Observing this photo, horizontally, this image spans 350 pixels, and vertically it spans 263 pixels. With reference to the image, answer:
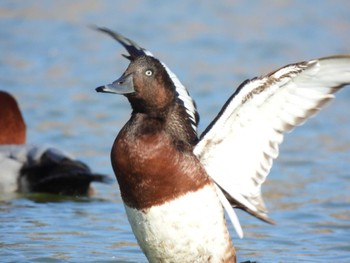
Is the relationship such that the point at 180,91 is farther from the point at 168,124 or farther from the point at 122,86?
the point at 122,86

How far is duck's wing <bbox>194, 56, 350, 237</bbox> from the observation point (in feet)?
18.7

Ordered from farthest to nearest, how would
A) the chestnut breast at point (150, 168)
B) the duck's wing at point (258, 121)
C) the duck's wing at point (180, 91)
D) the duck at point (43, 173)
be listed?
1. the duck at point (43, 173)
2. the duck's wing at point (180, 91)
3. the duck's wing at point (258, 121)
4. the chestnut breast at point (150, 168)

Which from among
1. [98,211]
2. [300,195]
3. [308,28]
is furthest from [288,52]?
[98,211]

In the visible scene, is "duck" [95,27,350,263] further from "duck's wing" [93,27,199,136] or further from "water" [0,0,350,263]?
"water" [0,0,350,263]

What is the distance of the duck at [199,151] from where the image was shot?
559 cm

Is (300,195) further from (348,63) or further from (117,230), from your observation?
(348,63)

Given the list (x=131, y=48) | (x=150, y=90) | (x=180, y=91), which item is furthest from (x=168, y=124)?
(x=131, y=48)

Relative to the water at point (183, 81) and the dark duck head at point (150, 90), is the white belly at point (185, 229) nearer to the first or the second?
the dark duck head at point (150, 90)

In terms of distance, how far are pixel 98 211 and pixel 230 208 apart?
2.48 meters

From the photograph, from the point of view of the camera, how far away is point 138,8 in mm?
16266

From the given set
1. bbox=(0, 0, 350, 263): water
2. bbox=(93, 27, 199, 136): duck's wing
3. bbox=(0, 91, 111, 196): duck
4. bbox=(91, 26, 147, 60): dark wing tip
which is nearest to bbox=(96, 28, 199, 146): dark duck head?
bbox=(93, 27, 199, 136): duck's wing

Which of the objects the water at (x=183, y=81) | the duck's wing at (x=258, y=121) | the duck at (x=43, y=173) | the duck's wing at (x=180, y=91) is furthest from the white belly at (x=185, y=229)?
the duck at (x=43, y=173)

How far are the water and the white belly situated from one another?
109 cm

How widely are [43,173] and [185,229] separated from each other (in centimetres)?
338
